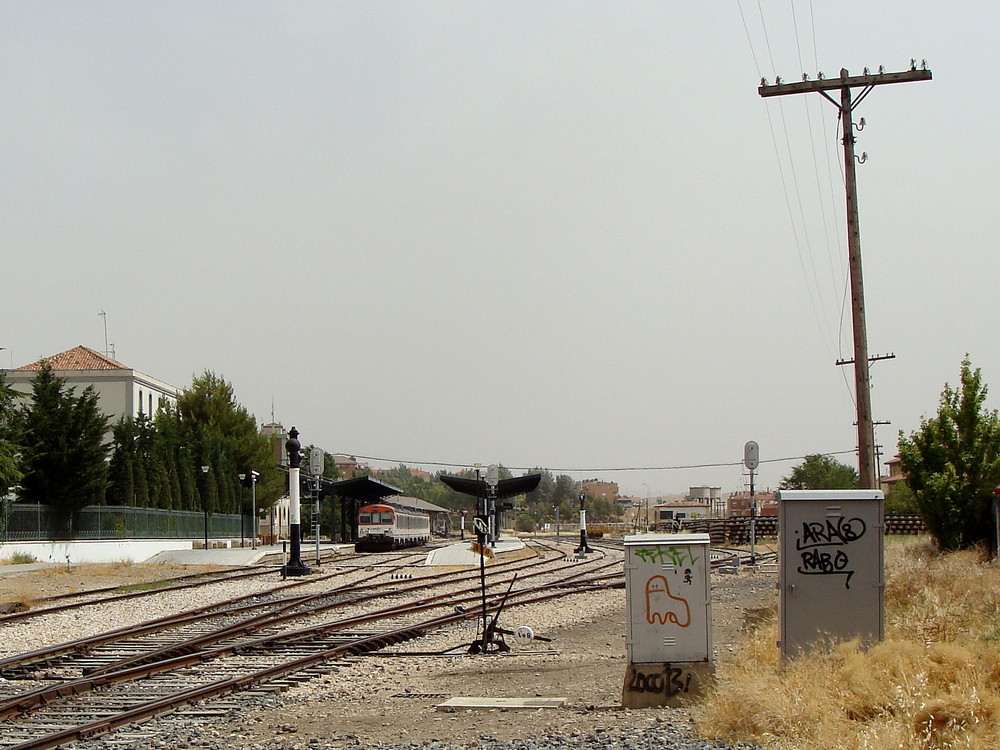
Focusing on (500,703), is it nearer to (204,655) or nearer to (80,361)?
(204,655)

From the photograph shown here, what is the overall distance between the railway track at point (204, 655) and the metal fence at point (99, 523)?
76.3 feet

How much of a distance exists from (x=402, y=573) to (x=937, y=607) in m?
21.9

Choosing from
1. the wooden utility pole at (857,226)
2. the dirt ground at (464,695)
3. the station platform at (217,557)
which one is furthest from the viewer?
the station platform at (217,557)

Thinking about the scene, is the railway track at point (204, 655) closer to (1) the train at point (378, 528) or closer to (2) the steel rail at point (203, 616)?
(2) the steel rail at point (203, 616)

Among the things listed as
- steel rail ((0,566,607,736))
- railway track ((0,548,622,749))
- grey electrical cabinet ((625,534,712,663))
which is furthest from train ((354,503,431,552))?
grey electrical cabinet ((625,534,712,663))

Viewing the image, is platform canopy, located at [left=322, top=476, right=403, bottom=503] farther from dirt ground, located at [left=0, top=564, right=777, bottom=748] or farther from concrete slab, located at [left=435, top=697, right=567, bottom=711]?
concrete slab, located at [left=435, top=697, right=567, bottom=711]

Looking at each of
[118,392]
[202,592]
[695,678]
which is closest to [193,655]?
[695,678]

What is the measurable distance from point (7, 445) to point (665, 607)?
3657 cm

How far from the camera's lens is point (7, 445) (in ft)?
136

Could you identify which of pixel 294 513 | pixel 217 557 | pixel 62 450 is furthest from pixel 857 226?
pixel 62 450

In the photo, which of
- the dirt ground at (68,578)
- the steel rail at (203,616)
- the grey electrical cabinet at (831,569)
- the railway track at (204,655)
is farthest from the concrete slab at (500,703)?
the dirt ground at (68,578)

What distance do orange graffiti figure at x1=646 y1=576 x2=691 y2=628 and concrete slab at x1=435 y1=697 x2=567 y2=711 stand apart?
119cm

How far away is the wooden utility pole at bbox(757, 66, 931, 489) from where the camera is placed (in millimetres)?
20469

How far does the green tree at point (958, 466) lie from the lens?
90.6 feet
